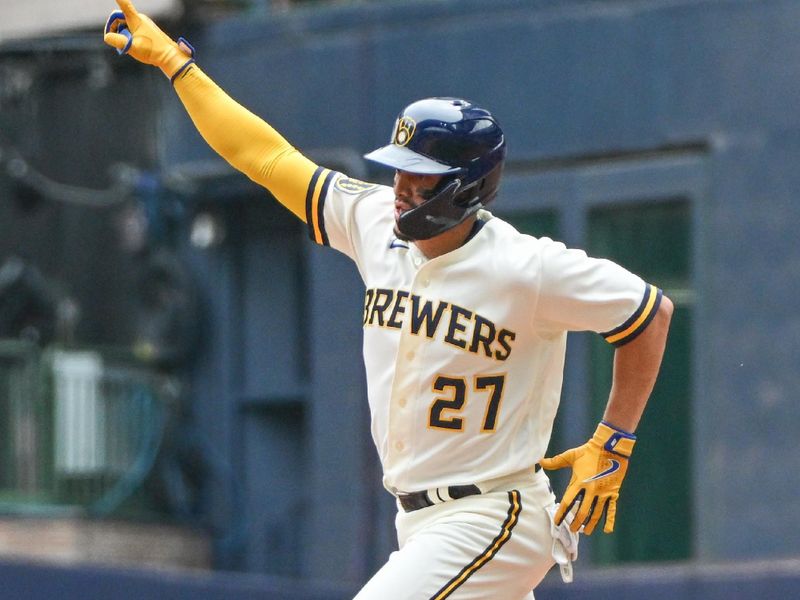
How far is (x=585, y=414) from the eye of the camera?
11.9 m

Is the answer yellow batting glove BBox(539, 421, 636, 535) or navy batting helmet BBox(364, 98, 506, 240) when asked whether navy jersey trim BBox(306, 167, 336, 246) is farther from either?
yellow batting glove BBox(539, 421, 636, 535)

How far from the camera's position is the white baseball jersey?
18.9 feet

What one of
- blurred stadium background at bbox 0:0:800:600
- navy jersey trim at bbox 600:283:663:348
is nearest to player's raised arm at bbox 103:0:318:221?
navy jersey trim at bbox 600:283:663:348

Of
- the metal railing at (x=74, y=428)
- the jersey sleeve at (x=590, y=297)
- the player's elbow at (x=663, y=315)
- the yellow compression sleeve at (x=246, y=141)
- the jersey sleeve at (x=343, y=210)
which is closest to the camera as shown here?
the jersey sleeve at (x=590, y=297)

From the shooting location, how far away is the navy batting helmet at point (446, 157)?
5863 millimetres

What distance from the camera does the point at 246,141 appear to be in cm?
630

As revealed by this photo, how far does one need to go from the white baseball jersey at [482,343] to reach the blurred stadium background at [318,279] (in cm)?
376

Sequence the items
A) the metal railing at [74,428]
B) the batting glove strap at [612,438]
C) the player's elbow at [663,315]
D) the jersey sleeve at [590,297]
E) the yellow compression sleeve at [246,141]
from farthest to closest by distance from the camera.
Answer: the metal railing at [74,428] < the yellow compression sleeve at [246,141] < the batting glove strap at [612,438] < the player's elbow at [663,315] < the jersey sleeve at [590,297]

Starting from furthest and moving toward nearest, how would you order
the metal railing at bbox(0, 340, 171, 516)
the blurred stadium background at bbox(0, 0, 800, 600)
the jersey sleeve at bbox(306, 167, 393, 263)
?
1. the metal railing at bbox(0, 340, 171, 516)
2. the blurred stadium background at bbox(0, 0, 800, 600)
3. the jersey sleeve at bbox(306, 167, 393, 263)

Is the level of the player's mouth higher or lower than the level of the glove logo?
higher

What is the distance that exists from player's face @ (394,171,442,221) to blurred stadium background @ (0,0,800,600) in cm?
406

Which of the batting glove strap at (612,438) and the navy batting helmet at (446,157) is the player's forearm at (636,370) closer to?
the batting glove strap at (612,438)

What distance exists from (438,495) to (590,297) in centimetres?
76

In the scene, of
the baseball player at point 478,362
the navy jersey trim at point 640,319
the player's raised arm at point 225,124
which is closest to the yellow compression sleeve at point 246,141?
the player's raised arm at point 225,124
